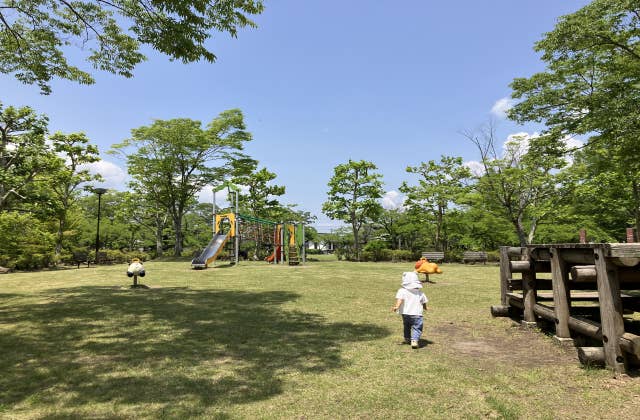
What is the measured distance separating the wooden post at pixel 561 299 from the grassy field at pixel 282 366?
9.6 inches

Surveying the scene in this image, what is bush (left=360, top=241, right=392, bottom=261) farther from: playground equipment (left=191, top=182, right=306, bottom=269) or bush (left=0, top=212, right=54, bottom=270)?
bush (left=0, top=212, right=54, bottom=270)

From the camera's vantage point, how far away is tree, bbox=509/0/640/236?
10.4m

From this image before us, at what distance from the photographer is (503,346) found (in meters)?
5.64

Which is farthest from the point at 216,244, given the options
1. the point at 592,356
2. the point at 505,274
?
the point at 592,356

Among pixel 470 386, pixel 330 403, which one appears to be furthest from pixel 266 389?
pixel 470 386

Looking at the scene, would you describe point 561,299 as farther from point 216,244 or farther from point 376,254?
point 376,254

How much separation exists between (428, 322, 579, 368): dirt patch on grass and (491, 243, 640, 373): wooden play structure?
0.91 ft

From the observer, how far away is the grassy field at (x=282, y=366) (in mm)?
3521

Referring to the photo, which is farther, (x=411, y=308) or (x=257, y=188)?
(x=257, y=188)

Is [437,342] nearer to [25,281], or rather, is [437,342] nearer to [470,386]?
[470,386]

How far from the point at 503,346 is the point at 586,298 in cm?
229

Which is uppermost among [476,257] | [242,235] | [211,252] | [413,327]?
[242,235]

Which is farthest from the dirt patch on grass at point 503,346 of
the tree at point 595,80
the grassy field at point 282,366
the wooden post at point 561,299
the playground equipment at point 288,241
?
the playground equipment at point 288,241

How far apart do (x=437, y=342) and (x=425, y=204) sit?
26.0m
